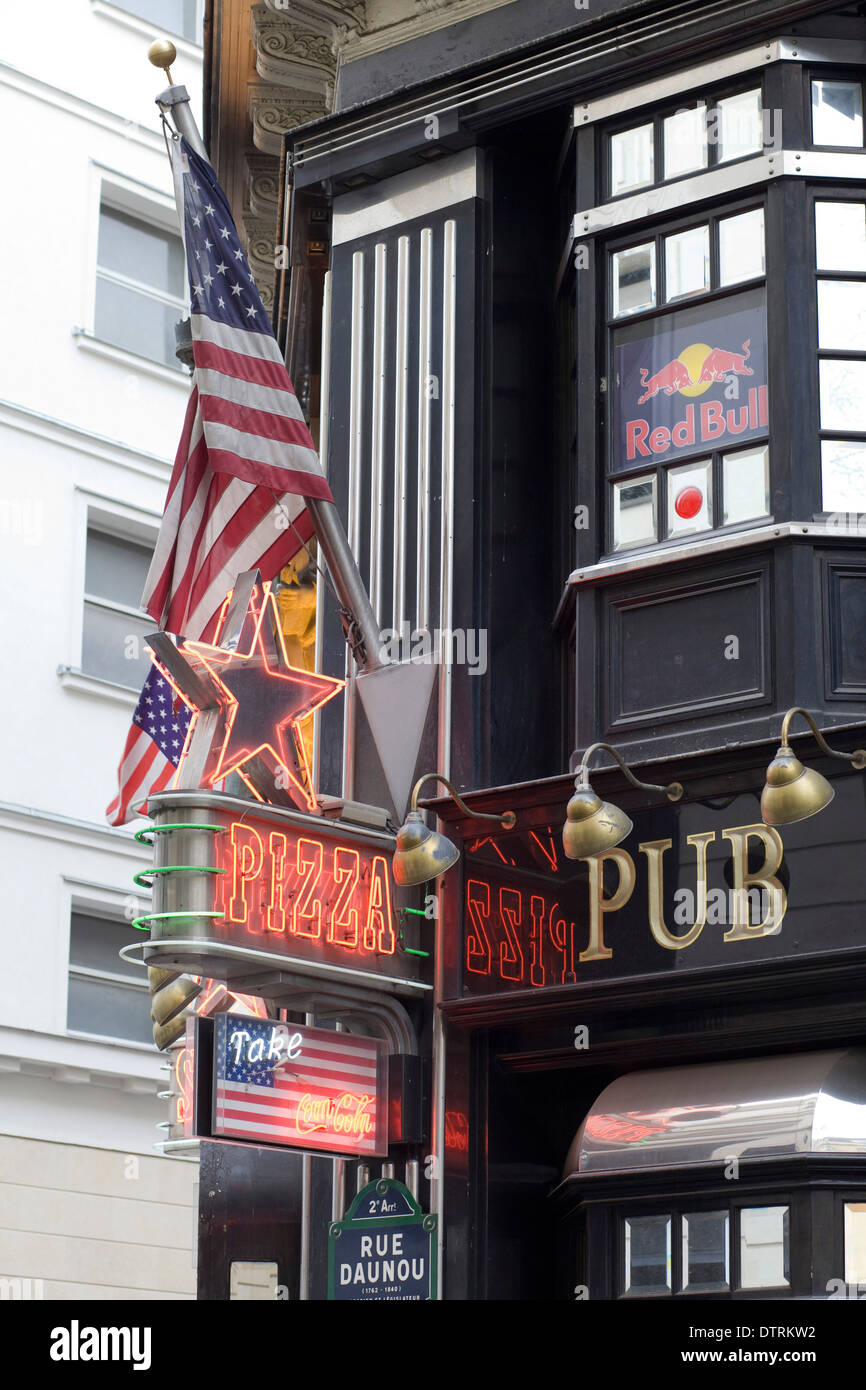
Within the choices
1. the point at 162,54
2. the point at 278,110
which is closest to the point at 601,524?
the point at 162,54

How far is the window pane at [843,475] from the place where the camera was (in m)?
11.3

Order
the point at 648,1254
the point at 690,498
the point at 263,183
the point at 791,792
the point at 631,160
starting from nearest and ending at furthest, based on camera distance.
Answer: the point at 791,792, the point at 648,1254, the point at 690,498, the point at 631,160, the point at 263,183

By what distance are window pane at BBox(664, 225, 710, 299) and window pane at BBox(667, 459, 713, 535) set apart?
3.28 feet

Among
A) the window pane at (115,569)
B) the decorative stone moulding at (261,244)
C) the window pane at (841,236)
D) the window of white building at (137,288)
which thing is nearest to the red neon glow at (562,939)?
the window pane at (841,236)

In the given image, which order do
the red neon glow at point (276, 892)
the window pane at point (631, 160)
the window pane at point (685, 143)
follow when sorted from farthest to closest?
the window pane at point (631, 160), the window pane at point (685, 143), the red neon glow at point (276, 892)

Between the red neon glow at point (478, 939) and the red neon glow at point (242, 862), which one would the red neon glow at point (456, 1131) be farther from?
the red neon glow at point (242, 862)

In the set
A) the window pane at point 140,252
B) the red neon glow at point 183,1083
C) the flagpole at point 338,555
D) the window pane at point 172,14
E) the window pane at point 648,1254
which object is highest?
the window pane at point 172,14

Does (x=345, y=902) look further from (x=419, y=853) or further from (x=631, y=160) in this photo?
(x=631, y=160)

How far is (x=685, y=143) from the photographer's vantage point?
478 inches

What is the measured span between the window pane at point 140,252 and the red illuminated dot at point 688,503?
551 inches

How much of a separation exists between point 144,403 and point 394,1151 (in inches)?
555

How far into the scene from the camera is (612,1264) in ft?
35.2

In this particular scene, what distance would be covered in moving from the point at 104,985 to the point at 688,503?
467 inches

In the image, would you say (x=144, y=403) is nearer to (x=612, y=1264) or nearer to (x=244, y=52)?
(x=244, y=52)
